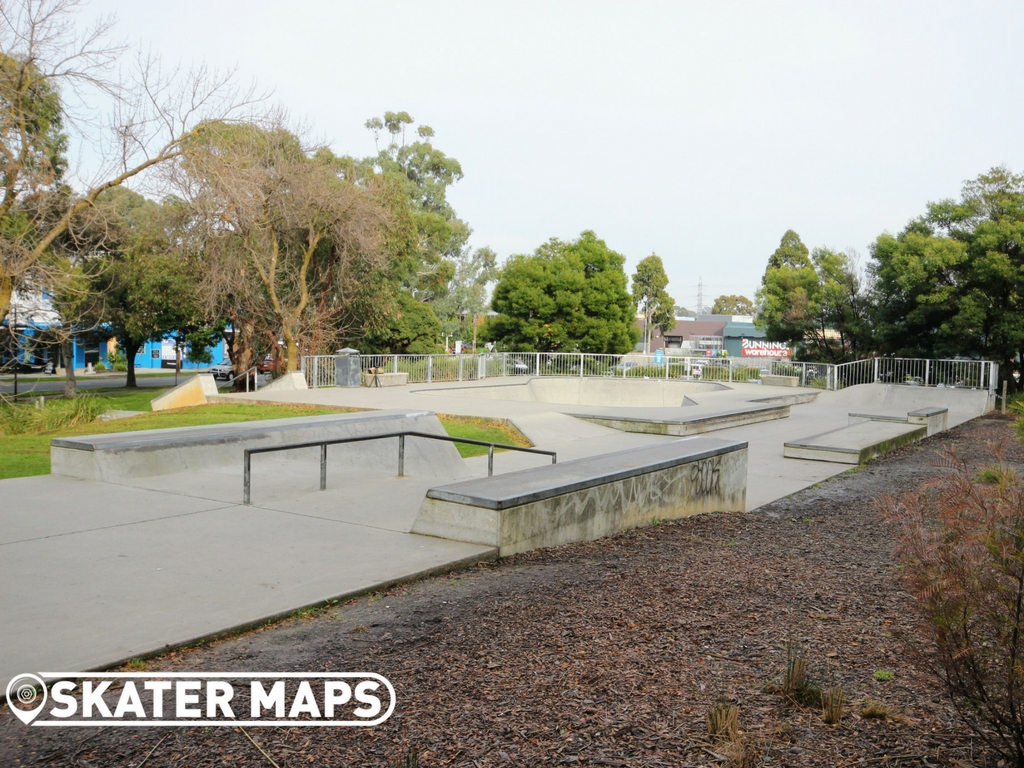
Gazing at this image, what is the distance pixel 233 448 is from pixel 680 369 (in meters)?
29.1

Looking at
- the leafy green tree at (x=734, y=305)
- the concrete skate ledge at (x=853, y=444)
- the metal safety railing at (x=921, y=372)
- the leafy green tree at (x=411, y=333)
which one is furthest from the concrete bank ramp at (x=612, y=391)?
the leafy green tree at (x=734, y=305)

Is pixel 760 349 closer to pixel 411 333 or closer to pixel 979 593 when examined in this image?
pixel 411 333

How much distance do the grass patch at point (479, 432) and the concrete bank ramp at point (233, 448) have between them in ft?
5.05

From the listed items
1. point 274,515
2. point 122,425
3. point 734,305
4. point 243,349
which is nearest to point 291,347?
point 243,349

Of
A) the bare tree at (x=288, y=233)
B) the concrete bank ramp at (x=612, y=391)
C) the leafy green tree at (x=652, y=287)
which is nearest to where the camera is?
the bare tree at (x=288, y=233)

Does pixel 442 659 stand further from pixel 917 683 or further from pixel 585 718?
pixel 917 683

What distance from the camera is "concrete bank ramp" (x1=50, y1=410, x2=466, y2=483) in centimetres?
898

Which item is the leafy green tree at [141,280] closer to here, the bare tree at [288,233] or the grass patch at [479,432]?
the bare tree at [288,233]

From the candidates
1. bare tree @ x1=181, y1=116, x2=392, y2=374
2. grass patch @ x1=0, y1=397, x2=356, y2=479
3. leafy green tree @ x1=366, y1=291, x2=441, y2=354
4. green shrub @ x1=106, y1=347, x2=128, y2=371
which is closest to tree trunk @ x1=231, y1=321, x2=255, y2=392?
bare tree @ x1=181, y1=116, x2=392, y2=374

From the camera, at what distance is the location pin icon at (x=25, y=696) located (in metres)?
3.52

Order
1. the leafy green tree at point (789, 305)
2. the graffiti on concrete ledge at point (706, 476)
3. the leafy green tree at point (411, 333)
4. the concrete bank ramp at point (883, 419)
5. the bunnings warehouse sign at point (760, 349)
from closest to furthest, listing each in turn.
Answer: the graffiti on concrete ledge at point (706, 476), the concrete bank ramp at point (883, 419), the leafy green tree at point (789, 305), the leafy green tree at point (411, 333), the bunnings warehouse sign at point (760, 349)

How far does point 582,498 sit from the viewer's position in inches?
291

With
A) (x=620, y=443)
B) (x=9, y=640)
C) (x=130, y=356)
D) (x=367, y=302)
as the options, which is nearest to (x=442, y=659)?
(x=9, y=640)

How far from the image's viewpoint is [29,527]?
6.82 meters
